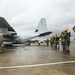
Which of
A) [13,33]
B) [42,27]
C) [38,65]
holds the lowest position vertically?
[38,65]

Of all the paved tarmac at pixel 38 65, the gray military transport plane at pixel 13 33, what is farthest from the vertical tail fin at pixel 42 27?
the paved tarmac at pixel 38 65

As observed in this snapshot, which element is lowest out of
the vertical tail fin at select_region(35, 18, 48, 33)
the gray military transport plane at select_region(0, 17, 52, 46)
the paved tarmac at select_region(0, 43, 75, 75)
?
the paved tarmac at select_region(0, 43, 75, 75)

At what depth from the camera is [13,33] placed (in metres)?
35.6

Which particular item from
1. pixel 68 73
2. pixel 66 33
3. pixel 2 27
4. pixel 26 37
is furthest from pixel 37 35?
pixel 68 73

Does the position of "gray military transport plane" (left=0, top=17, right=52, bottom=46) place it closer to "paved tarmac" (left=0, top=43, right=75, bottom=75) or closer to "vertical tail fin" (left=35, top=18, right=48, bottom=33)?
"vertical tail fin" (left=35, top=18, right=48, bottom=33)

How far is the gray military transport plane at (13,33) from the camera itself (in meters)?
33.2

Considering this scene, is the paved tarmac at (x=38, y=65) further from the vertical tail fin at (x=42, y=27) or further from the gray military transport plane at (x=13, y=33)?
the vertical tail fin at (x=42, y=27)

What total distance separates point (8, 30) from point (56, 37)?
13347mm

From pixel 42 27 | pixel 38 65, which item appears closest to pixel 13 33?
pixel 42 27

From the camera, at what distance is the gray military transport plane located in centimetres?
3315

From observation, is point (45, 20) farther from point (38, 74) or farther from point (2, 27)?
point (38, 74)

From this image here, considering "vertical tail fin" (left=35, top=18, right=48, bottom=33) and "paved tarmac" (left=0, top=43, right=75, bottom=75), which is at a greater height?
"vertical tail fin" (left=35, top=18, right=48, bottom=33)

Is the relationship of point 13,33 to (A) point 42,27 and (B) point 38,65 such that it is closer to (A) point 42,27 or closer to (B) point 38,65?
(A) point 42,27

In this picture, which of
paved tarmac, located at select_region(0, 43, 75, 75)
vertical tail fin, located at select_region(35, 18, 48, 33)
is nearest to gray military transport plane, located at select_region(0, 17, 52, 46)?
vertical tail fin, located at select_region(35, 18, 48, 33)
